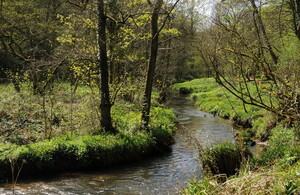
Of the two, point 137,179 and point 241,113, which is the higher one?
point 241,113

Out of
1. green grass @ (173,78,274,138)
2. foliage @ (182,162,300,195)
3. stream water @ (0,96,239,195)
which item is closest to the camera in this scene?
foliage @ (182,162,300,195)

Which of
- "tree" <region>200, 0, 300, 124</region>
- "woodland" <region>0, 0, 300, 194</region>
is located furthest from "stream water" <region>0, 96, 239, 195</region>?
"tree" <region>200, 0, 300, 124</region>

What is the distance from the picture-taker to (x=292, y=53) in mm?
8344

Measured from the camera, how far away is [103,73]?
10.7 meters

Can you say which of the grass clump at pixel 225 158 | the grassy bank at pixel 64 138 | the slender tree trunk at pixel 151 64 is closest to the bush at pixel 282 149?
the grass clump at pixel 225 158

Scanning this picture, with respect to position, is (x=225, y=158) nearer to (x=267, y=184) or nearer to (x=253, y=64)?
(x=253, y=64)

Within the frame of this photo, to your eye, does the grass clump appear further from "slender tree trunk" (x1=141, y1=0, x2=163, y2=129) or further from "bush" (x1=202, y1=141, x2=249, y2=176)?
"slender tree trunk" (x1=141, y1=0, x2=163, y2=129)

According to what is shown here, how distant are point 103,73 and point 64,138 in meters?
2.72

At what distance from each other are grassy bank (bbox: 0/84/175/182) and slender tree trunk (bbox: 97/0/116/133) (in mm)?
304

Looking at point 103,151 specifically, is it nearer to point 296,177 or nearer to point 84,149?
point 84,149

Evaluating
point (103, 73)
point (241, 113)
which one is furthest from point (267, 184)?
point (241, 113)

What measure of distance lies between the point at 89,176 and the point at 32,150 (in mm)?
1840

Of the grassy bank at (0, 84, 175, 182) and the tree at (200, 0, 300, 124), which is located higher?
the tree at (200, 0, 300, 124)

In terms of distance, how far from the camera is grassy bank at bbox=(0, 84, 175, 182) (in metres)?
8.41
